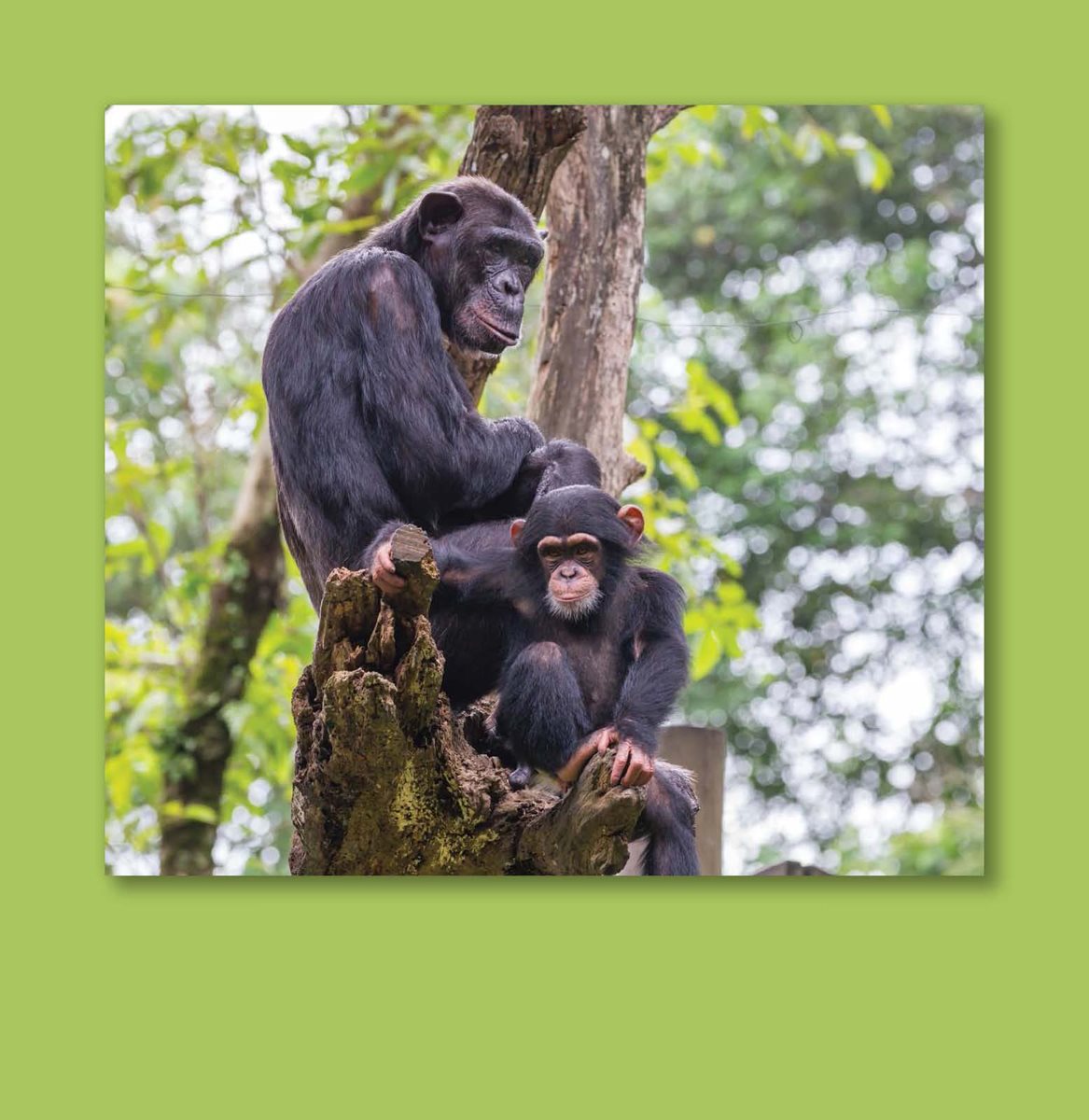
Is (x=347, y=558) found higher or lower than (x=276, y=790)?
higher

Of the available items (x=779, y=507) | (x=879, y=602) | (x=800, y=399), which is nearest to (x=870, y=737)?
(x=879, y=602)

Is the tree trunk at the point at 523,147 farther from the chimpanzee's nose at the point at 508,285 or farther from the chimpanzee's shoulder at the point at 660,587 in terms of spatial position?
the chimpanzee's shoulder at the point at 660,587

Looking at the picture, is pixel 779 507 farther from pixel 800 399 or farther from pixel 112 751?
pixel 112 751

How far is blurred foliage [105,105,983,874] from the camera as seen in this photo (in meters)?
6.81

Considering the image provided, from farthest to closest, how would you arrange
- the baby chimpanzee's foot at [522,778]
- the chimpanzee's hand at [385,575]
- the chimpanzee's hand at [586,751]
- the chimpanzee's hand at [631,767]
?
the baby chimpanzee's foot at [522,778], the chimpanzee's hand at [586,751], the chimpanzee's hand at [631,767], the chimpanzee's hand at [385,575]

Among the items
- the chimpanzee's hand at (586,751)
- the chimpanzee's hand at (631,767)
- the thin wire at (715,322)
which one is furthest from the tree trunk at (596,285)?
the chimpanzee's hand at (631,767)

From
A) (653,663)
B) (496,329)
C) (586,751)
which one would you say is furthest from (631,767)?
(496,329)

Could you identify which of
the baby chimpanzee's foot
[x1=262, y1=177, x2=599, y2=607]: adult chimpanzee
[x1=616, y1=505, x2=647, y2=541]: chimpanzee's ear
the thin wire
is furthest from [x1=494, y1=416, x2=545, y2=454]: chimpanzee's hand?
the thin wire

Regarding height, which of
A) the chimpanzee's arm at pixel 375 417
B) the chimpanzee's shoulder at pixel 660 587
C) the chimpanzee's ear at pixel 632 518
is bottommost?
the chimpanzee's shoulder at pixel 660 587

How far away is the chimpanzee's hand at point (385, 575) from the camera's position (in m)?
3.52

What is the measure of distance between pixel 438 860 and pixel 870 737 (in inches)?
142

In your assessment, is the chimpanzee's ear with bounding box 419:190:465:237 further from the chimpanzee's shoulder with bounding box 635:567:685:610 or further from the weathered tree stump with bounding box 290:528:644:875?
the weathered tree stump with bounding box 290:528:644:875

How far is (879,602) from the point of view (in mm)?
8141

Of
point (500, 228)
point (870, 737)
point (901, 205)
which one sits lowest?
point (870, 737)
